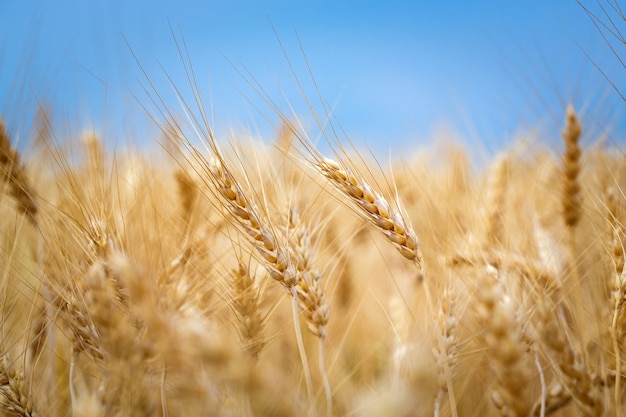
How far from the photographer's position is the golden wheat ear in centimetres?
157

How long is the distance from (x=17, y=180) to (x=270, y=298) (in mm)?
990

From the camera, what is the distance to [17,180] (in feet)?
5.13

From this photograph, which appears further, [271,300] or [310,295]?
[271,300]

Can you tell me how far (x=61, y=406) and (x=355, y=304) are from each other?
1301 millimetres

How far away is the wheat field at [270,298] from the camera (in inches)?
35.2

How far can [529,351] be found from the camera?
129 cm

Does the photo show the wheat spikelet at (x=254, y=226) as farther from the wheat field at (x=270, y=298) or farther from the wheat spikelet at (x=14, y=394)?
the wheat spikelet at (x=14, y=394)

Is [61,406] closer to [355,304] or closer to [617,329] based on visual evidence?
[355,304]

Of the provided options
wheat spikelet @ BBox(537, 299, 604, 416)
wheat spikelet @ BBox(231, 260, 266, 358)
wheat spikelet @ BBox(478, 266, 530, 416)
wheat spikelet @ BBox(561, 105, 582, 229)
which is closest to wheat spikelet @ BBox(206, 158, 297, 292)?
wheat spikelet @ BBox(231, 260, 266, 358)

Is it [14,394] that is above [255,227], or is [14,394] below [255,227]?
below

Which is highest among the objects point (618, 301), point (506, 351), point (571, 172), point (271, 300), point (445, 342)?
point (571, 172)

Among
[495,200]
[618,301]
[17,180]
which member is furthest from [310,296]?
[495,200]

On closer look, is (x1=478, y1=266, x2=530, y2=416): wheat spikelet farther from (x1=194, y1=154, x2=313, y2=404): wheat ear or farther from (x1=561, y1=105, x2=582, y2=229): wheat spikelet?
(x1=561, y1=105, x2=582, y2=229): wheat spikelet

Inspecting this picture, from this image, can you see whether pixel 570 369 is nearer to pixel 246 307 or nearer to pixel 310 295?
pixel 310 295
